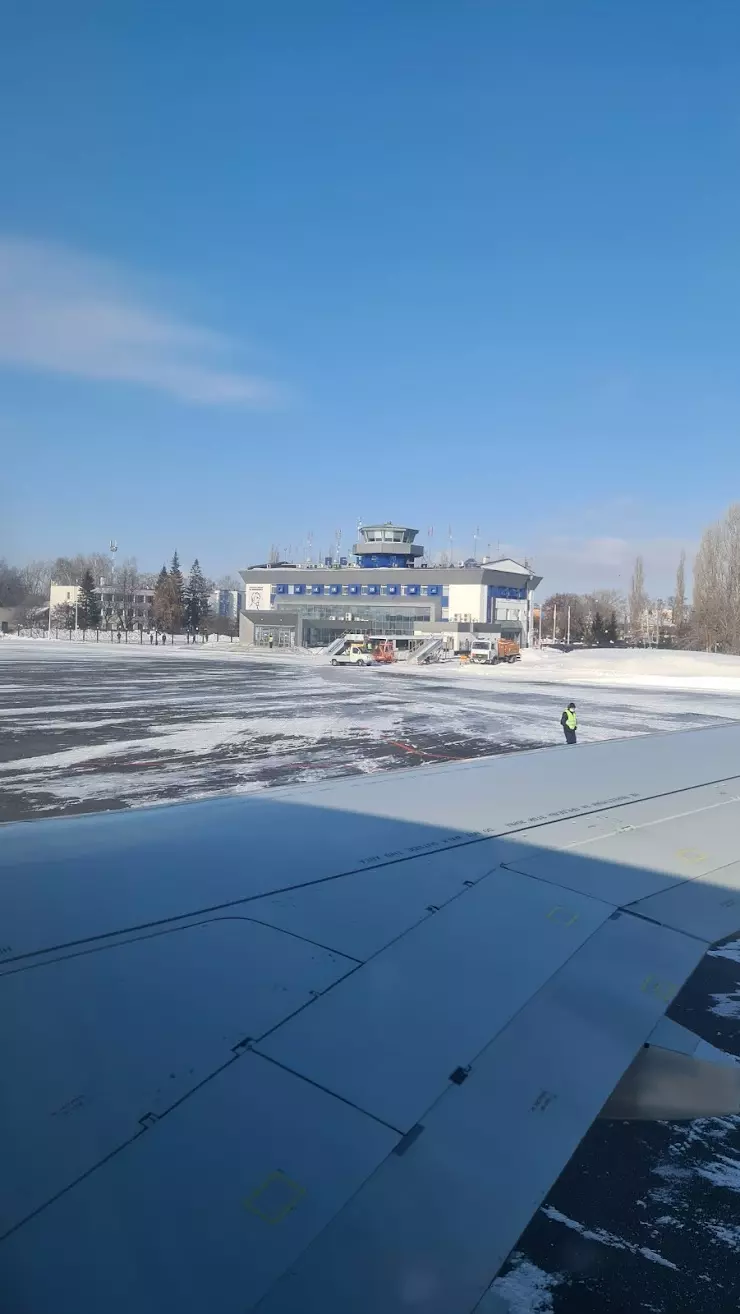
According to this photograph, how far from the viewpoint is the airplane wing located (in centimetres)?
167

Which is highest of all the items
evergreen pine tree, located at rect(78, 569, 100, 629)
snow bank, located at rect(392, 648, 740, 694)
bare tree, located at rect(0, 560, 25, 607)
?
evergreen pine tree, located at rect(78, 569, 100, 629)

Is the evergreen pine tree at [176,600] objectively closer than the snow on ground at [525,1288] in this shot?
No

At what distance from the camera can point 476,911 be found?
3.36 metres

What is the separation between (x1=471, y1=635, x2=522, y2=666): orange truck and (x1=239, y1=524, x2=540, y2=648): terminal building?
40.8 ft

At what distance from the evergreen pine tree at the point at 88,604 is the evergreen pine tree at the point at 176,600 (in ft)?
27.0

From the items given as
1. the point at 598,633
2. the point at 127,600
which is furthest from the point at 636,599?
the point at 127,600

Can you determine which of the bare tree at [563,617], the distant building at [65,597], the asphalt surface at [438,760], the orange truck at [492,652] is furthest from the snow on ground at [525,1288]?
the bare tree at [563,617]

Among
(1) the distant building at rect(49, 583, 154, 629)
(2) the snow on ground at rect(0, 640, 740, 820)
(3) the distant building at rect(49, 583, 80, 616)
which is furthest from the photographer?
(1) the distant building at rect(49, 583, 154, 629)

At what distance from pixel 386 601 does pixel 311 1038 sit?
251ft

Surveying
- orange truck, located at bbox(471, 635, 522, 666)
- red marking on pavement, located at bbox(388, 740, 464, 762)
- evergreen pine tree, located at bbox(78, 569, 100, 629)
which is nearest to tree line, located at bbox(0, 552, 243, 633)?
evergreen pine tree, located at bbox(78, 569, 100, 629)

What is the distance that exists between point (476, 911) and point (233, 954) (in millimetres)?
1075

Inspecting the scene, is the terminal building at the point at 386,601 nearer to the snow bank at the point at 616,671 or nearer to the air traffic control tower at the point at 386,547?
the air traffic control tower at the point at 386,547

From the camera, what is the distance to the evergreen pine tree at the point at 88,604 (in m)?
82.6

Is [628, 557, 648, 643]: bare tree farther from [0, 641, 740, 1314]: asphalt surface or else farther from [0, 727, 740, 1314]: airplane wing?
[0, 727, 740, 1314]: airplane wing
